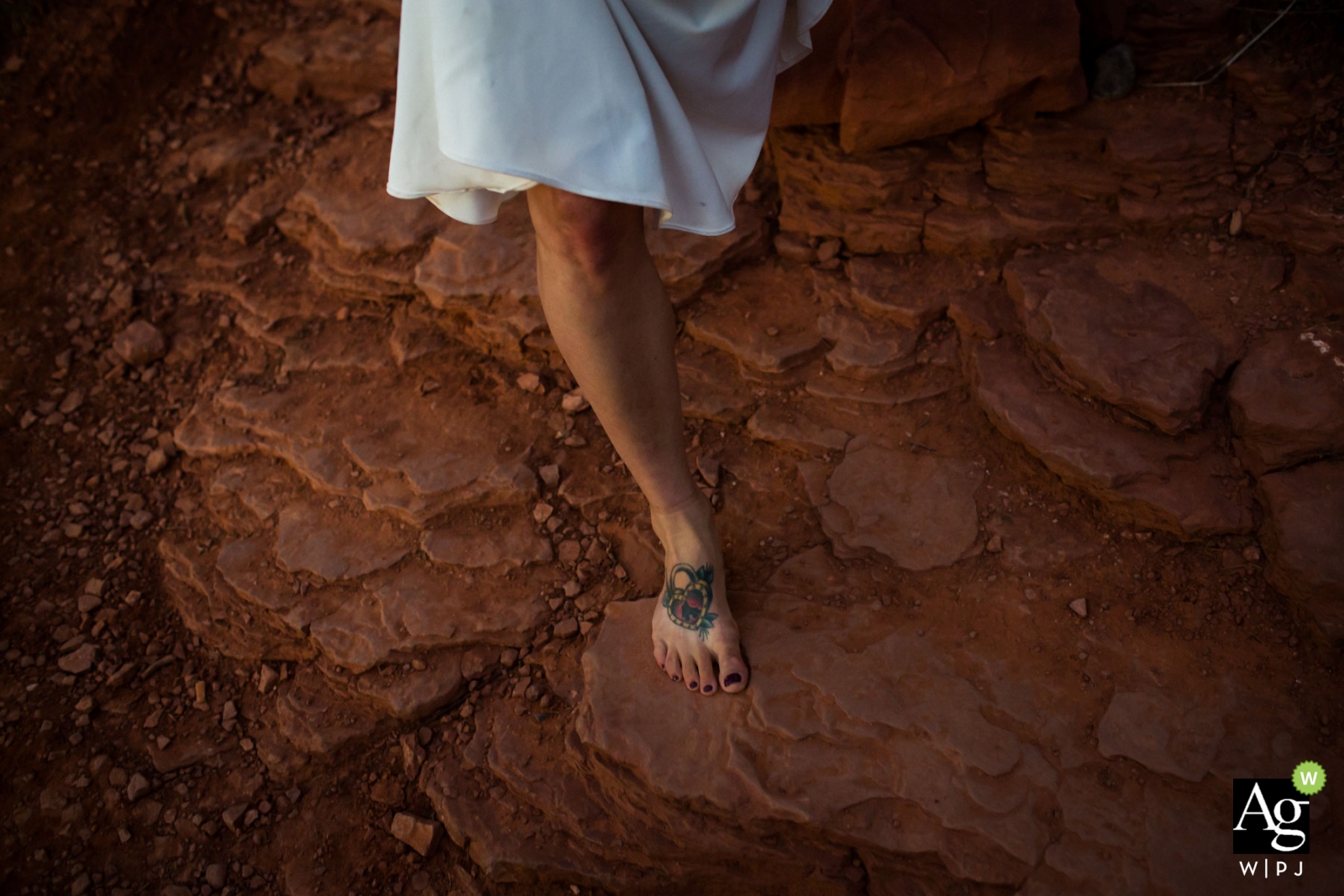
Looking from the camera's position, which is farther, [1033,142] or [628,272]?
[1033,142]

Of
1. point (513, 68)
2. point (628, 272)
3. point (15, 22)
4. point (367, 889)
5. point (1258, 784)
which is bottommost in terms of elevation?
point (367, 889)

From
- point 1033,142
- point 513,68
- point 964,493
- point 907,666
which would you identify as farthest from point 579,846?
point 1033,142

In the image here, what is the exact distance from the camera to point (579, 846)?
1.76 meters

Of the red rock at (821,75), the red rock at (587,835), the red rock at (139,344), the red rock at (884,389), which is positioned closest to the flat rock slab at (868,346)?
the red rock at (884,389)

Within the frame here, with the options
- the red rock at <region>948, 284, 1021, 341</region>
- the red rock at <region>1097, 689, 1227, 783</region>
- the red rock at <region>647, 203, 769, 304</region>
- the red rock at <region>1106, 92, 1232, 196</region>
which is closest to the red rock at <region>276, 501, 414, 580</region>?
the red rock at <region>647, 203, 769, 304</region>

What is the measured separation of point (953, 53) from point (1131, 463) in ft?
3.43

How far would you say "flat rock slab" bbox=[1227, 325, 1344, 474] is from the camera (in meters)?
1.76

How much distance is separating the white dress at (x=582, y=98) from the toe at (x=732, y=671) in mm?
837

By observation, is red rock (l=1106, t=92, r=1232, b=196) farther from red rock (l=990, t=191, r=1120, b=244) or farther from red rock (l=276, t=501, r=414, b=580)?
red rock (l=276, t=501, r=414, b=580)

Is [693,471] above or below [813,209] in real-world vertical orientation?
below

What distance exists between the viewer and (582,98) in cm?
118

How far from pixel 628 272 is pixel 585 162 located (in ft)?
1.12

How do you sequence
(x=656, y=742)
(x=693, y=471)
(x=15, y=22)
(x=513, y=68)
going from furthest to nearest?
(x=15, y=22), (x=693, y=471), (x=656, y=742), (x=513, y=68)

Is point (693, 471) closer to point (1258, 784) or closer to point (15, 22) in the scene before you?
point (1258, 784)
